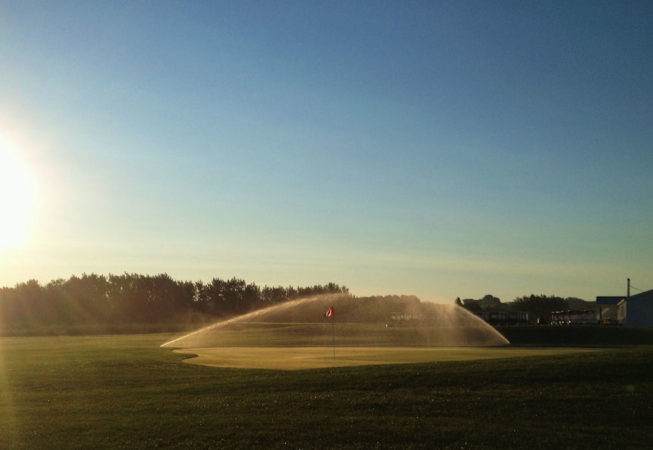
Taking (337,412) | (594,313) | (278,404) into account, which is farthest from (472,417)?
(594,313)

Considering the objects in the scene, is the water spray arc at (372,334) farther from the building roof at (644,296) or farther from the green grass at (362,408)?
the green grass at (362,408)

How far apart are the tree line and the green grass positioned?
360ft

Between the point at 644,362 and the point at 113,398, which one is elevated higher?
the point at 644,362

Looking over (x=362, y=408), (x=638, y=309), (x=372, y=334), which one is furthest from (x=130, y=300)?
(x=362, y=408)

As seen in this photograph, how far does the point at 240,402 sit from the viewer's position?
19.7m

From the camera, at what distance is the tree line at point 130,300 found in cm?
14125

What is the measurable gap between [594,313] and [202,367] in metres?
91.5

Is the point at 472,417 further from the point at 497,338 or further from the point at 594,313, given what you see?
the point at 594,313

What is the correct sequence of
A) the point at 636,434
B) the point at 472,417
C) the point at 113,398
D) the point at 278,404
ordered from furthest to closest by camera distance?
1. the point at 113,398
2. the point at 278,404
3. the point at 472,417
4. the point at 636,434

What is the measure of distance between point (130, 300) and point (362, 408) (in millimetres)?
153021

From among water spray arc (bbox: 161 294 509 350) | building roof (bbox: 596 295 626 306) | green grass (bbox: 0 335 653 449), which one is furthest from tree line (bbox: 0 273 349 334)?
green grass (bbox: 0 335 653 449)

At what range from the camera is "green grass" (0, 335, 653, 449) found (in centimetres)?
1514

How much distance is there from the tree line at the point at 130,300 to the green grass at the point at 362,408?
109650mm

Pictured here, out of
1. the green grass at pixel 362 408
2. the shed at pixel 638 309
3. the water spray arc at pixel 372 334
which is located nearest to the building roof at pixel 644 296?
the shed at pixel 638 309
